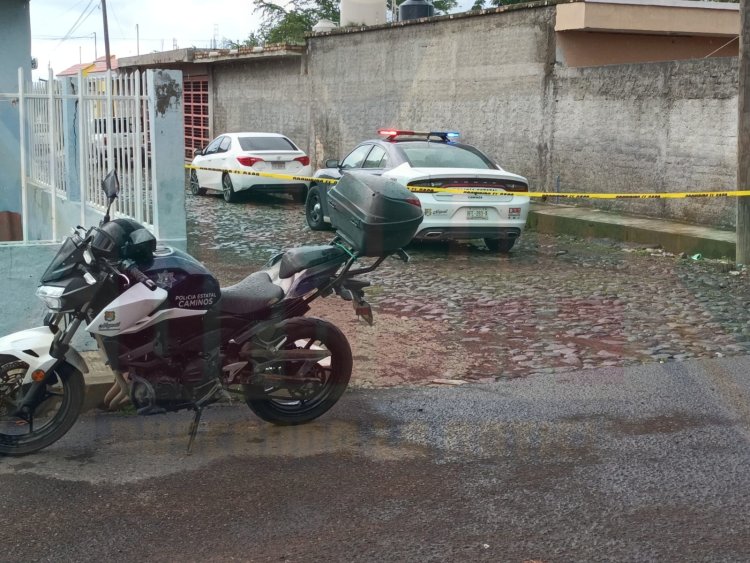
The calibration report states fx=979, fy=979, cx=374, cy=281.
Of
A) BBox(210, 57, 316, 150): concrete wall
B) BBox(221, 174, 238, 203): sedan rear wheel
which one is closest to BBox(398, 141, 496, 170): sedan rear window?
BBox(221, 174, 238, 203): sedan rear wheel

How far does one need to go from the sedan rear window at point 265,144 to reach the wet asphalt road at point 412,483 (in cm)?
1313

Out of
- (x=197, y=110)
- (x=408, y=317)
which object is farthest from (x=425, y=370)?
(x=197, y=110)

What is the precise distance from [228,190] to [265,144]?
1.27 metres

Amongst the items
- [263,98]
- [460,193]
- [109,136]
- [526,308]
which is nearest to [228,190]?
[263,98]

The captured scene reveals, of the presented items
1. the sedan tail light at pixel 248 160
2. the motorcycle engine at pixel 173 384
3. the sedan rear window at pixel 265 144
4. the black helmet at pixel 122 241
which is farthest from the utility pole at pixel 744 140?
the sedan rear window at pixel 265 144

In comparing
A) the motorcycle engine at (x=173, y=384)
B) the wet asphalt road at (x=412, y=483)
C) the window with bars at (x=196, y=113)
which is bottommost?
the wet asphalt road at (x=412, y=483)

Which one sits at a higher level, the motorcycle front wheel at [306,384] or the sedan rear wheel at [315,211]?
the sedan rear wheel at [315,211]

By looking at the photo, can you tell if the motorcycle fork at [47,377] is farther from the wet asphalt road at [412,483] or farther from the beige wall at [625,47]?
the beige wall at [625,47]

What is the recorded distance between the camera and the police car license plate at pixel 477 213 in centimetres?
1174

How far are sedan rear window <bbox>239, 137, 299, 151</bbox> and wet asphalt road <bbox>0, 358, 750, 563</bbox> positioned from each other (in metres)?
13.1

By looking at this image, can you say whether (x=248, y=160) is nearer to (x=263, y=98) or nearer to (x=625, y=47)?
(x=625, y=47)

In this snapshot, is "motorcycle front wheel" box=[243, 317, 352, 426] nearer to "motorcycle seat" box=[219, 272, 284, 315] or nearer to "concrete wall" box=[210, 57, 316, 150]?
"motorcycle seat" box=[219, 272, 284, 315]

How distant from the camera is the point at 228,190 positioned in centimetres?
1850

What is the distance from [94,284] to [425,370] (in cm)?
273
